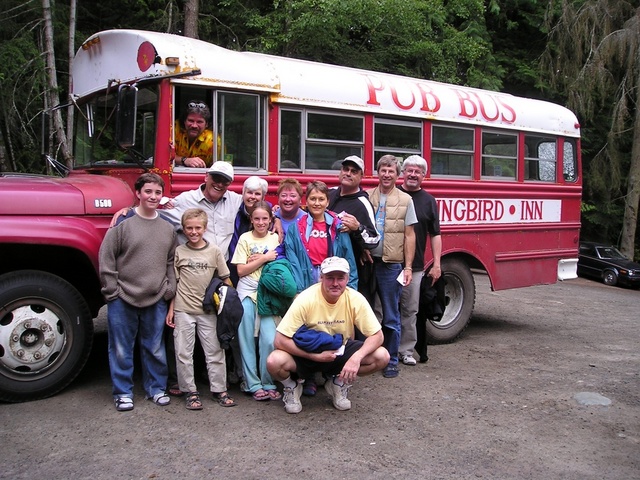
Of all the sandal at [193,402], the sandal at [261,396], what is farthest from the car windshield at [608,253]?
the sandal at [193,402]

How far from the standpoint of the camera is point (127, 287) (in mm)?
4613

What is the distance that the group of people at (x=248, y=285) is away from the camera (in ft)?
15.0

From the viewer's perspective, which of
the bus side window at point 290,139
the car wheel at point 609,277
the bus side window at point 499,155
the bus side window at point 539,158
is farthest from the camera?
the car wheel at point 609,277

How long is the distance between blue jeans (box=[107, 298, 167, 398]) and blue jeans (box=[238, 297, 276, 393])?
0.58m

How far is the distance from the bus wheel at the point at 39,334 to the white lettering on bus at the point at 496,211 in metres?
3.83

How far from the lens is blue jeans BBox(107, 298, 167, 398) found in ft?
15.2

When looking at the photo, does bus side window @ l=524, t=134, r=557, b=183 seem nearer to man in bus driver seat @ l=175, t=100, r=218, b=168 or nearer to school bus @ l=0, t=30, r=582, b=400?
school bus @ l=0, t=30, r=582, b=400

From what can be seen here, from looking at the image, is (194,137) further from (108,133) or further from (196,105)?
(108,133)

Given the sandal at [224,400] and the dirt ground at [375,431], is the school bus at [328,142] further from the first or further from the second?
the sandal at [224,400]

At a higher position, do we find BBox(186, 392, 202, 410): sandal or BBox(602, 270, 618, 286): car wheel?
BBox(186, 392, 202, 410): sandal

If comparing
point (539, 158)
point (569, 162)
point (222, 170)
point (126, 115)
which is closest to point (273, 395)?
point (222, 170)

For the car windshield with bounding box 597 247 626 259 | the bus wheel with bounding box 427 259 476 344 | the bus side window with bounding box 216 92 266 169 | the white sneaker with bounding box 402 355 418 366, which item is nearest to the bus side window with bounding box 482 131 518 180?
the bus wheel with bounding box 427 259 476 344

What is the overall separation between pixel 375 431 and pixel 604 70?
16.9 metres

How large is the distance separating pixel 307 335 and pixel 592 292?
11.5 m
